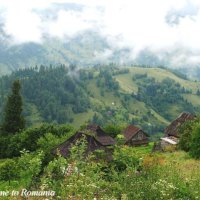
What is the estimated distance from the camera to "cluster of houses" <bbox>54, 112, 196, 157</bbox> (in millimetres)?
41369

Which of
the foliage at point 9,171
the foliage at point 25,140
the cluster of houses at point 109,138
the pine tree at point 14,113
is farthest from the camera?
the pine tree at point 14,113

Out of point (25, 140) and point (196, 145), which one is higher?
point (196, 145)

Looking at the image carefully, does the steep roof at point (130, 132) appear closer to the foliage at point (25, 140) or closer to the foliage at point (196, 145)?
the foliage at point (25, 140)

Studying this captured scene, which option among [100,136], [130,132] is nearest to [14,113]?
[100,136]

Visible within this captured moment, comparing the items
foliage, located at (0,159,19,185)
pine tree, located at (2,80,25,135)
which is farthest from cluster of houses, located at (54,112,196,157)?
pine tree, located at (2,80,25,135)

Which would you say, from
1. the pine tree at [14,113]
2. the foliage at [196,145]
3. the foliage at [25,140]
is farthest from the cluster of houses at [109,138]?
the pine tree at [14,113]

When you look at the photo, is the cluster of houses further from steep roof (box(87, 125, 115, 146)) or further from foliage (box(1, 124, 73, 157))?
foliage (box(1, 124, 73, 157))

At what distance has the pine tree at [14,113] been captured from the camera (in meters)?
85.1

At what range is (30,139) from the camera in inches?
3238

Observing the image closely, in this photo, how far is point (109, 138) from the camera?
82.8 m

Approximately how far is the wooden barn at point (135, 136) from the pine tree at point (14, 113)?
3017 centimetres

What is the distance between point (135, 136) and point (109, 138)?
24462 mm

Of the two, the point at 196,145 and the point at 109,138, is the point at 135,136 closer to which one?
the point at 109,138

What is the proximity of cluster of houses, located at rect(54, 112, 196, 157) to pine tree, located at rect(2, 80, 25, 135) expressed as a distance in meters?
15.5
